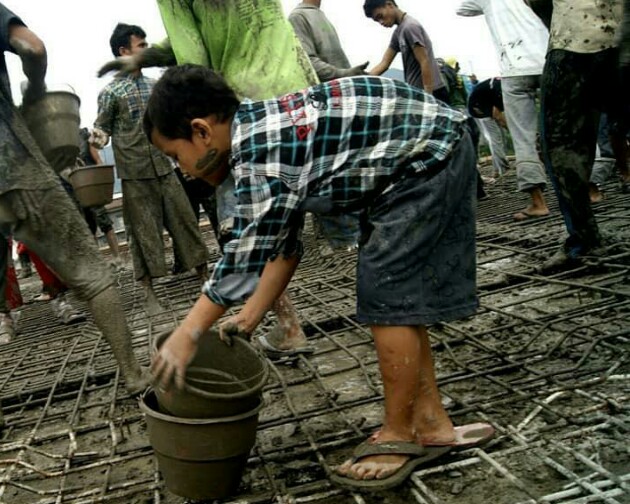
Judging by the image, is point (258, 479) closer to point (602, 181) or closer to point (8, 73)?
point (8, 73)

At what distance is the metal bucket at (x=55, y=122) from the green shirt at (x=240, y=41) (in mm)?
543

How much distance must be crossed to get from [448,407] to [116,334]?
1.36m

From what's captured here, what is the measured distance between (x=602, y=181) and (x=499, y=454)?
13.2 ft

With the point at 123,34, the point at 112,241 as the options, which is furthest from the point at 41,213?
the point at 112,241

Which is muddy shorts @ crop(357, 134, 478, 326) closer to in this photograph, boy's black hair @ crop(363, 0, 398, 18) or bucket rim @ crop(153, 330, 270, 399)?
bucket rim @ crop(153, 330, 270, 399)

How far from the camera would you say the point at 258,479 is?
1.64 metres

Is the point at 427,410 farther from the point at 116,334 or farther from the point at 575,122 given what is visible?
the point at 575,122

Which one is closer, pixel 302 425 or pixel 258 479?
pixel 258 479

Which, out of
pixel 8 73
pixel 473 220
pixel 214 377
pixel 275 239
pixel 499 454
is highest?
pixel 8 73

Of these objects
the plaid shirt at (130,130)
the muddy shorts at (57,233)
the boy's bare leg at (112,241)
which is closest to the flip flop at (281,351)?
the muddy shorts at (57,233)

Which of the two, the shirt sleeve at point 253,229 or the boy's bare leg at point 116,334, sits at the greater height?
the shirt sleeve at point 253,229

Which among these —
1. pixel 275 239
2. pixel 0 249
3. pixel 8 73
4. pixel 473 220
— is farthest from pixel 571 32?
pixel 0 249

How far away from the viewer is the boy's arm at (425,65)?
16.5 feet

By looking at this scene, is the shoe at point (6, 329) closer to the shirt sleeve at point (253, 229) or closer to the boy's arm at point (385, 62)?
the shirt sleeve at point (253, 229)
